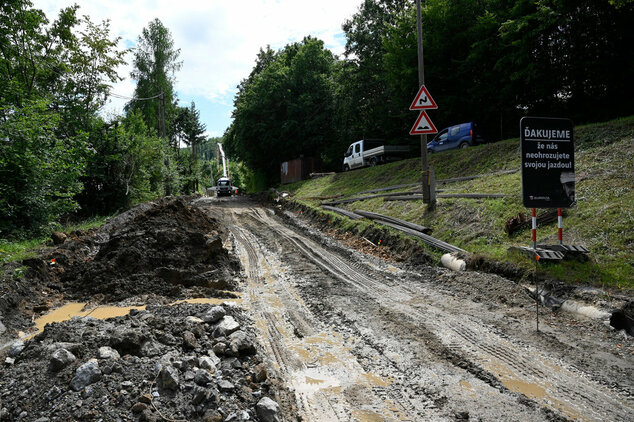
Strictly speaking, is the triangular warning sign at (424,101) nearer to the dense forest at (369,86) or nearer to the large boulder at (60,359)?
the dense forest at (369,86)

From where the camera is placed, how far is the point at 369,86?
2792cm

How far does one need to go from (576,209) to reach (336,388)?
250 inches

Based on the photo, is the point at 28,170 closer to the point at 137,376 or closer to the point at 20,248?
the point at 20,248

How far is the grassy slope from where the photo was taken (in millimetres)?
5844

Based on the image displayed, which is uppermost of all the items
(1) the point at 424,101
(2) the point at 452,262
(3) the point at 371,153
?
(1) the point at 424,101

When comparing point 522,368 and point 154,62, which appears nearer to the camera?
point 522,368

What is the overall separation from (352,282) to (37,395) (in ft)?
17.2

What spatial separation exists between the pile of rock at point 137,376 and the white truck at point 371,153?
19.0 metres

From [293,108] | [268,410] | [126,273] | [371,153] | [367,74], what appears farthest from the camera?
[293,108]

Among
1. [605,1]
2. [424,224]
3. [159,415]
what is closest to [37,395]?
[159,415]

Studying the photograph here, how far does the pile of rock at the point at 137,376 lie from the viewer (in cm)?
301

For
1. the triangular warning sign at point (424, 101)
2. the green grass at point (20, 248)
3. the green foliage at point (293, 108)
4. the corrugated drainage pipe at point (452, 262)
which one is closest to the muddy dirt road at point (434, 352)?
the corrugated drainage pipe at point (452, 262)

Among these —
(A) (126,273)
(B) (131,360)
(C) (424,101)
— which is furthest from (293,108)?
(B) (131,360)

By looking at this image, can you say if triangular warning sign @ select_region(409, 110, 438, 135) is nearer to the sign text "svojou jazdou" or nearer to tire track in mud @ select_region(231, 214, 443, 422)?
the sign text "svojou jazdou"
